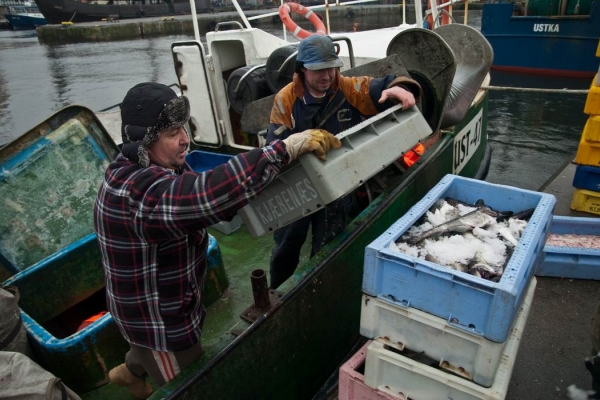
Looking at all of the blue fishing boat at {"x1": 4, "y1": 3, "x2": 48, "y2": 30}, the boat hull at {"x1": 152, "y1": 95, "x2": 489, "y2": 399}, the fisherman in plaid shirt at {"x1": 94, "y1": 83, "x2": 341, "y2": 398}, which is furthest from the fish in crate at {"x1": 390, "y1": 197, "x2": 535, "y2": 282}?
the blue fishing boat at {"x1": 4, "y1": 3, "x2": 48, "y2": 30}

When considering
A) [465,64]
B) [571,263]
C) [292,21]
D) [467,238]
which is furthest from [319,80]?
[292,21]

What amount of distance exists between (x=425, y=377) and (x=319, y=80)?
1682 millimetres

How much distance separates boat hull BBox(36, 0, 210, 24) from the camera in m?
41.7

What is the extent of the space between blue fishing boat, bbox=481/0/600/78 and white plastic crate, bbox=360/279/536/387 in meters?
14.5

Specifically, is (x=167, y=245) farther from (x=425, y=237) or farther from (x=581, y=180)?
(x=581, y=180)

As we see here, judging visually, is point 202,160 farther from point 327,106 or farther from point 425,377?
point 425,377

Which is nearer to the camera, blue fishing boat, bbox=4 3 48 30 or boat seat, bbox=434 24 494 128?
boat seat, bbox=434 24 494 128

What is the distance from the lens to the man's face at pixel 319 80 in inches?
99.7

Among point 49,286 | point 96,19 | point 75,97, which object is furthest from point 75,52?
point 49,286

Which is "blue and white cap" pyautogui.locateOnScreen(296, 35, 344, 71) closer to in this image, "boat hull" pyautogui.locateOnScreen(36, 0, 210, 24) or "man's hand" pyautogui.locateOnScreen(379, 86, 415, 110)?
"man's hand" pyautogui.locateOnScreen(379, 86, 415, 110)

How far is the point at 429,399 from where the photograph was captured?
1.84 m

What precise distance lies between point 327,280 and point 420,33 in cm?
198

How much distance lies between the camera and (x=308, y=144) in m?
1.74

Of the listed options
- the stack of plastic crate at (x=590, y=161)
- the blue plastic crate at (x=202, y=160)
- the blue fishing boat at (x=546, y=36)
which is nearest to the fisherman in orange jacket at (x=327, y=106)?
the blue plastic crate at (x=202, y=160)
